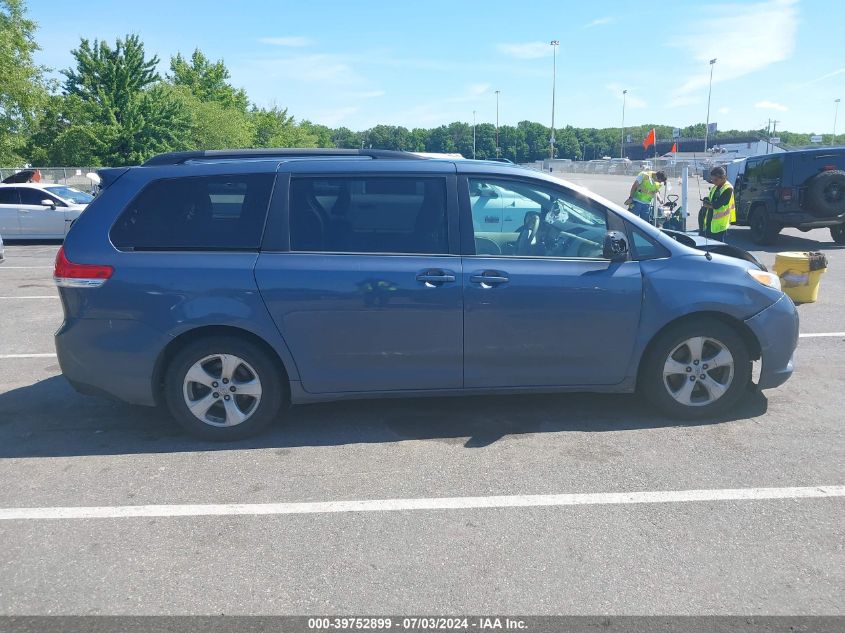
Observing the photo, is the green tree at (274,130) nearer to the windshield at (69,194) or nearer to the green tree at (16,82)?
the green tree at (16,82)

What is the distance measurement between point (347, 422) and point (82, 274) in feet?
6.59

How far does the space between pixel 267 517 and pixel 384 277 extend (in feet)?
5.44

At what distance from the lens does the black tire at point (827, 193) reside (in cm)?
1368

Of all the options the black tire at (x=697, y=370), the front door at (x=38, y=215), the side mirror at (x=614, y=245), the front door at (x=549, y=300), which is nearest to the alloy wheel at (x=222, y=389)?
the front door at (x=549, y=300)

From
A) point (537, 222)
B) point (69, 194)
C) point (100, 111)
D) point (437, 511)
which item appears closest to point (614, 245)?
point (537, 222)

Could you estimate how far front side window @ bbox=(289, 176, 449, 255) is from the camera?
4676 millimetres

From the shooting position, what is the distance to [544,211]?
16.1 ft

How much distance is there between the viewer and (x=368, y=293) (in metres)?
4.56

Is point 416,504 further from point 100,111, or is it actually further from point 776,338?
point 100,111

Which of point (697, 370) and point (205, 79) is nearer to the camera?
point (697, 370)

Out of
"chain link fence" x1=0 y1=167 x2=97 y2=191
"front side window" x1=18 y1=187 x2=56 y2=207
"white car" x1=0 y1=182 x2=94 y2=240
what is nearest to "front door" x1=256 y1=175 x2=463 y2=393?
"white car" x1=0 y1=182 x2=94 y2=240

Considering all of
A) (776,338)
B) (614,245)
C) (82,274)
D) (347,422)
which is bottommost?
(347,422)

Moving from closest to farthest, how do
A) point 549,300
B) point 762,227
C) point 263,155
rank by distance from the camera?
point 549,300, point 263,155, point 762,227

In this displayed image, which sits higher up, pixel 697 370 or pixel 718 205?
pixel 718 205
